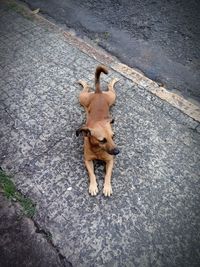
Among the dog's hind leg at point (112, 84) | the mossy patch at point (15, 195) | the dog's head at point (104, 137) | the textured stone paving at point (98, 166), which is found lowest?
the mossy patch at point (15, 195)

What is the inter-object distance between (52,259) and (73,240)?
0.27 m

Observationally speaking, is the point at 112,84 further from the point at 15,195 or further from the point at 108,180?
the point at 15,195

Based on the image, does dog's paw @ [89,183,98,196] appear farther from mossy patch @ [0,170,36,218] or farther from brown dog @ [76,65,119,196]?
mossy patch @ [0,170,36,218]

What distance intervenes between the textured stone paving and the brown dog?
136mm

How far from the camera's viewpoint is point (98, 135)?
9.81ft

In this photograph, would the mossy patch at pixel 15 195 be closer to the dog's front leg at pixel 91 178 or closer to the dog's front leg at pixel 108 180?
the dog's front leg at pixel 91 178

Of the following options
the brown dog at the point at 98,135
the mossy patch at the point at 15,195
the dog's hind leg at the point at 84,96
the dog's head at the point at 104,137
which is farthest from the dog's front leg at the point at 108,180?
the dog's hind leg at the point at 84,96

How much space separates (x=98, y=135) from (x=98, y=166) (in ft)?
2.27

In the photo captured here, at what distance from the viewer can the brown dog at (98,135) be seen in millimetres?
2994

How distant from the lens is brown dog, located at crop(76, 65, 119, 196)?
9.82ft

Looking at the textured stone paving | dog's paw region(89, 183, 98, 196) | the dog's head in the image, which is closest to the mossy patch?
the textured stone paving

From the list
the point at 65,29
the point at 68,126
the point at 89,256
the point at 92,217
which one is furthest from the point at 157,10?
the point at 89,256

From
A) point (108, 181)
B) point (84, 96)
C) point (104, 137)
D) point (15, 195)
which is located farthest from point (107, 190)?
point (84, 96)

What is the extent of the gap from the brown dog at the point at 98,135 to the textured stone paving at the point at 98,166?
14 centimetres
